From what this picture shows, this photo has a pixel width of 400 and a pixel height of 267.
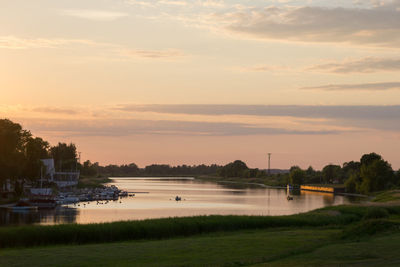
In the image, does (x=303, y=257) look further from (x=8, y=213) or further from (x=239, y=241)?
(x=8, y=213)

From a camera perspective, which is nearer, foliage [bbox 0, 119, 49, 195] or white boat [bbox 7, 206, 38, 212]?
white boat [bbox 7, 206, 38, 212]

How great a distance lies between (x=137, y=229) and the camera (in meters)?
58.4

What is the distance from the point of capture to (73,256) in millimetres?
41125

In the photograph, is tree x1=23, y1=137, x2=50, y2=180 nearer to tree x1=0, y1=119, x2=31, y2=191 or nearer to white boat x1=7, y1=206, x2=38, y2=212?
tree x1=0, y1=119, x2=31, y2=191

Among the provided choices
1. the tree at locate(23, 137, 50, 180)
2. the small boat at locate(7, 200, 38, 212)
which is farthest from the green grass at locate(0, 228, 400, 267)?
the tree at locate(23, 137, 50, 180)

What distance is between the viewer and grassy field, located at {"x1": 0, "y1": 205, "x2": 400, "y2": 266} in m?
37.2

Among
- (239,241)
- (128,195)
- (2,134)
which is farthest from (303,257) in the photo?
(128,195)

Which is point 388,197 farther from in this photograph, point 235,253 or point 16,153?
point 235,253

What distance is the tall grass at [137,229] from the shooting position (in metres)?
55.1

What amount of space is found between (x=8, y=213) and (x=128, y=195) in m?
76.1

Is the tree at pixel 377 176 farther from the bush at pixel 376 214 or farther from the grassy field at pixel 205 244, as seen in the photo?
the grassy field at pixel 205 244

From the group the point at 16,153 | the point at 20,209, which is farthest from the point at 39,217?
the point at 16,153

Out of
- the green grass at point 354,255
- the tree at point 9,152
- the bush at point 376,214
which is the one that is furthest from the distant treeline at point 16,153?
the green grass at point 354,255

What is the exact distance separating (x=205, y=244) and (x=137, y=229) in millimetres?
13630
